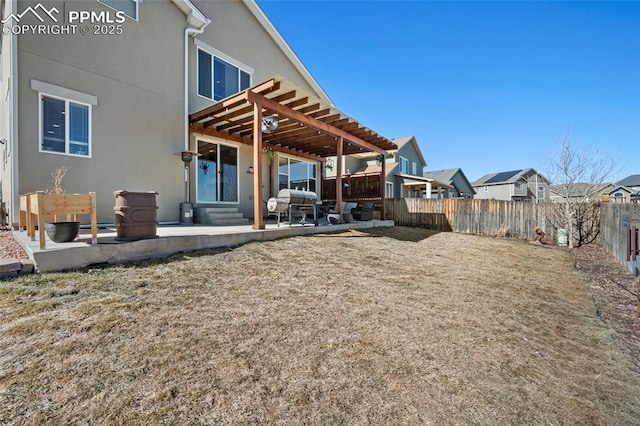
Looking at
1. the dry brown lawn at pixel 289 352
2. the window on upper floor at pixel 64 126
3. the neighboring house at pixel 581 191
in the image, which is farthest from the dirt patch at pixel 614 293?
the window on upper floor at pixel 64 126

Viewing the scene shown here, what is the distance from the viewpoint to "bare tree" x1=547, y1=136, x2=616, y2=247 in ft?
32.9

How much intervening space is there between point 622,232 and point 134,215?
10.7 metres

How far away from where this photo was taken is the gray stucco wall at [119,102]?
16.7 ft

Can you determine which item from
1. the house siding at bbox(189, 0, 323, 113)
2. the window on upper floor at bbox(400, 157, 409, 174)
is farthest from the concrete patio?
the window on upper floor at bbox(400, 157, 409, 174)

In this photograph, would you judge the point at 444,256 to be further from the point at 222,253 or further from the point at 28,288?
the point at 28,288

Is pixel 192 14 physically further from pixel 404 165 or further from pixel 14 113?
pixel 404 165

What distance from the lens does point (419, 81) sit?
15.0 meters

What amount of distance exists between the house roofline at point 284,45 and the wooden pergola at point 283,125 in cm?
308

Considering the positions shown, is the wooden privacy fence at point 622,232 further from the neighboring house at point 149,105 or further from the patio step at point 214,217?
the patio step at point 214,217

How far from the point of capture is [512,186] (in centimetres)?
3020

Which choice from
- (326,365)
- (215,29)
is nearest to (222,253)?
(326,365)

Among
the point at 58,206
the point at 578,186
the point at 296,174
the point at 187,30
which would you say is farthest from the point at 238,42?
the point at 578,186

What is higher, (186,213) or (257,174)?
(257,174)

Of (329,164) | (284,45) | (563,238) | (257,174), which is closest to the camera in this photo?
(257,174)
